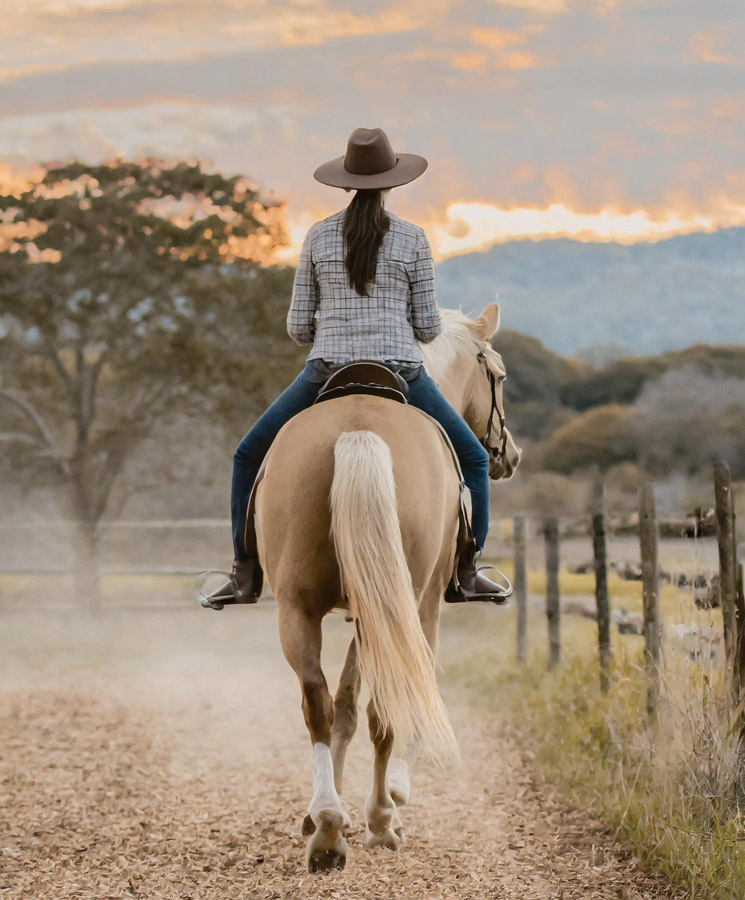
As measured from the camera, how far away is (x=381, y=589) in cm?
388

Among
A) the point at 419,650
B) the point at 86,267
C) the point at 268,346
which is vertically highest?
the point at 86,267

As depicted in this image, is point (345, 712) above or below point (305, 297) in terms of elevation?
below

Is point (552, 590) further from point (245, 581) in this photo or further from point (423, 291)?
point (423, 291)

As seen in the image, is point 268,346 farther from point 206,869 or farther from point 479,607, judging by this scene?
point 206,869

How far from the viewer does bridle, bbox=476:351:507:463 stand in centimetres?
581

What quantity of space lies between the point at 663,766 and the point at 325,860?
5.80ft

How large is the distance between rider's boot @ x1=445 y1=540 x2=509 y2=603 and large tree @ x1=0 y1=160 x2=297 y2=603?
554 inches

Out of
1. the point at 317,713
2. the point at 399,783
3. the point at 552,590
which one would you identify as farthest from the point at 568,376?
the point at 317,713

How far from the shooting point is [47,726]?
8.34m

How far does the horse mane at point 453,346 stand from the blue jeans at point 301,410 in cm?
65

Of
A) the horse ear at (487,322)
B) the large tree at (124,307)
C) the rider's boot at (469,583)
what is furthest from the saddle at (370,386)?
the large tree at (124,307)

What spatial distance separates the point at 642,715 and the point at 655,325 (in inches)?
2211

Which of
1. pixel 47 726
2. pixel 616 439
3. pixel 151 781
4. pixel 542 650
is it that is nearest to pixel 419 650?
pixel 151 781

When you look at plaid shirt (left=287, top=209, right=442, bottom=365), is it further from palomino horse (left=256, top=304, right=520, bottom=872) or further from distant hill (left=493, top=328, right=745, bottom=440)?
distant hill (left=493, top=328, right=745, bottom=440)
